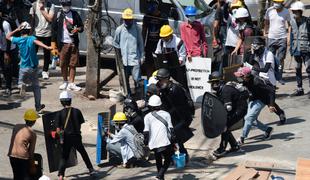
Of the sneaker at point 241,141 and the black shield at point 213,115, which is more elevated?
the black shield at point 213,115

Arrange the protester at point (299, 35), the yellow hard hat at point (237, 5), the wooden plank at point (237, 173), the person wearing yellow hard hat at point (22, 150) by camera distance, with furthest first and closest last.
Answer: the yellow hard hat at point (237, 5)
the protester at point (299, 35)
the wooden plank at point (237, 173)
the person wearing yellow hard hat at point (22, 150)

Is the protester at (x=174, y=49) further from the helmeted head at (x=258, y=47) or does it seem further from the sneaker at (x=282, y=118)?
the sneaker at (x=282, y=118)

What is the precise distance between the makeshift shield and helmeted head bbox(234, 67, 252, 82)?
3064 mm

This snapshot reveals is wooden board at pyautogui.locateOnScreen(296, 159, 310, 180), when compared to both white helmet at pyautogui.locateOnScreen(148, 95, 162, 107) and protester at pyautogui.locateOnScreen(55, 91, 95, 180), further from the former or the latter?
protester at pyautogui.locateOnScreen(55, 91, 95, 180)

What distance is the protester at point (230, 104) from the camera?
12.6 metres

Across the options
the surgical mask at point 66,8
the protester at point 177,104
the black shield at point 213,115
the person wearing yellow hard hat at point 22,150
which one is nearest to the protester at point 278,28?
the black shield at point 213,115

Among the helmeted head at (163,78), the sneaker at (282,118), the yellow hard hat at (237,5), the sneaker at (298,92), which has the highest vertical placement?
the yellow hard hat at (237,5)

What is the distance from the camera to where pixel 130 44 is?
15.5 metres

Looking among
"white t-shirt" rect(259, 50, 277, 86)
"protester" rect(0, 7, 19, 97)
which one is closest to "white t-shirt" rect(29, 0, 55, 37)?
"protester" rect(0, 7, 19, 97)

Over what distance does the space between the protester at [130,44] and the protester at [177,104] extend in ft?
10.3

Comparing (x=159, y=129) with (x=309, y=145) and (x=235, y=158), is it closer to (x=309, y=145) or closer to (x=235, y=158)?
(x=235, y=158)

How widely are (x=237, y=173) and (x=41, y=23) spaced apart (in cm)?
788

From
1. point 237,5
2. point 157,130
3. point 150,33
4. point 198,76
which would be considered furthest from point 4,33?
point 157,130

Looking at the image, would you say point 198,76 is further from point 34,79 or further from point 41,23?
point 41,23
